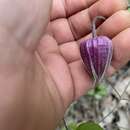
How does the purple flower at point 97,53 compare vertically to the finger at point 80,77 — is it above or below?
above

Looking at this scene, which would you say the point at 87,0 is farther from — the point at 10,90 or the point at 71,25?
the point at 10,90

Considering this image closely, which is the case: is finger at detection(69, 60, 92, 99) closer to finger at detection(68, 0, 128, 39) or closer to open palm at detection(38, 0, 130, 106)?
open palm at detection(38, 0, 130, 106)

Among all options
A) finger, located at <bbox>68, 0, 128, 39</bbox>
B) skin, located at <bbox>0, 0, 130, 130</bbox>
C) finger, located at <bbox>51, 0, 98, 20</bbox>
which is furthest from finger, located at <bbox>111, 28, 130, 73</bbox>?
finger, located at <bbox>51, 0, 98, 20</bbox>

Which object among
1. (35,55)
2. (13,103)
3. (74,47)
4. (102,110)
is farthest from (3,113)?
(102,110)

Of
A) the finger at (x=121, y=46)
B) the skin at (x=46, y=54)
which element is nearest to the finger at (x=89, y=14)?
the skin at (x=46, y=54)

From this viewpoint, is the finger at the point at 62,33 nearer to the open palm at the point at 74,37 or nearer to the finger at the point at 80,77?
the open palm at the point at 74,37

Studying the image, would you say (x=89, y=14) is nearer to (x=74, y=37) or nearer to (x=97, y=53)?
(x=74, y=37)

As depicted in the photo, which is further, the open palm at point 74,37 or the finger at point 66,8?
the finger at point 66,8

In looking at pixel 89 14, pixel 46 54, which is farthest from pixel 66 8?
pixel 46 54
